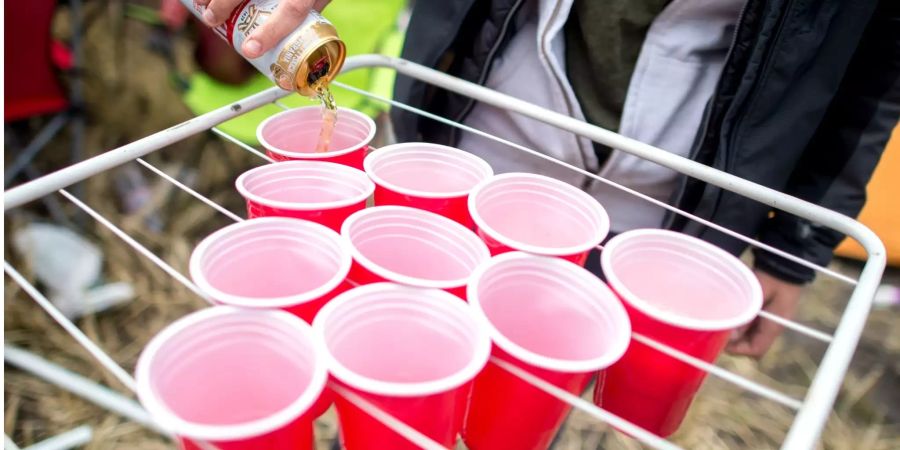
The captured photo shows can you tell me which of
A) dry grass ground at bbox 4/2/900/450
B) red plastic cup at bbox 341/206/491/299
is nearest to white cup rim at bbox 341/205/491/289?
red plastic cup at bbox 341/206/491/299

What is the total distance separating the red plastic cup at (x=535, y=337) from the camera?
493 mm

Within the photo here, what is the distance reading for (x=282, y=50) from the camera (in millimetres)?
638

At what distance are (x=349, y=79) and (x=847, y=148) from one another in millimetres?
1134

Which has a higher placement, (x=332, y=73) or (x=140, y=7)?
(x=332, y=73)

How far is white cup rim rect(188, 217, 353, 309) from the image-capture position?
50 centimetres

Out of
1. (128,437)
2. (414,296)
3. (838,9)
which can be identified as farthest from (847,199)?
(128,437)

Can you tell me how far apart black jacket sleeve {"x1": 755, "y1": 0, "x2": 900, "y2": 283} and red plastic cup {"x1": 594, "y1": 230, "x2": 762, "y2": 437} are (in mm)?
466

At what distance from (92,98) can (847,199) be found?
8.22 feet

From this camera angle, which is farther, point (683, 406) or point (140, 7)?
point (140, 7)

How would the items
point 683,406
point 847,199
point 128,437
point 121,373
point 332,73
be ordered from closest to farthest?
1. point 121,373
2. point 683,406
3. point 332,73
4. point 847,199
5. point 128,437

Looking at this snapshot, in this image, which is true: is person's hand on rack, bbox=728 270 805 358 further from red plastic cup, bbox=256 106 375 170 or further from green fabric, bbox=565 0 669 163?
red plastic cup, bbox=256 106 375 170

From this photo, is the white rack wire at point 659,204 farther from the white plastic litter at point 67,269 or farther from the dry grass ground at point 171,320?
the white plastic litter at point 67,269

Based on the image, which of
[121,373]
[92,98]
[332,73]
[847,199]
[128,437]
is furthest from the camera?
[92,98]

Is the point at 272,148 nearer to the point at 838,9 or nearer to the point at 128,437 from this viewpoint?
the point at 838,9
